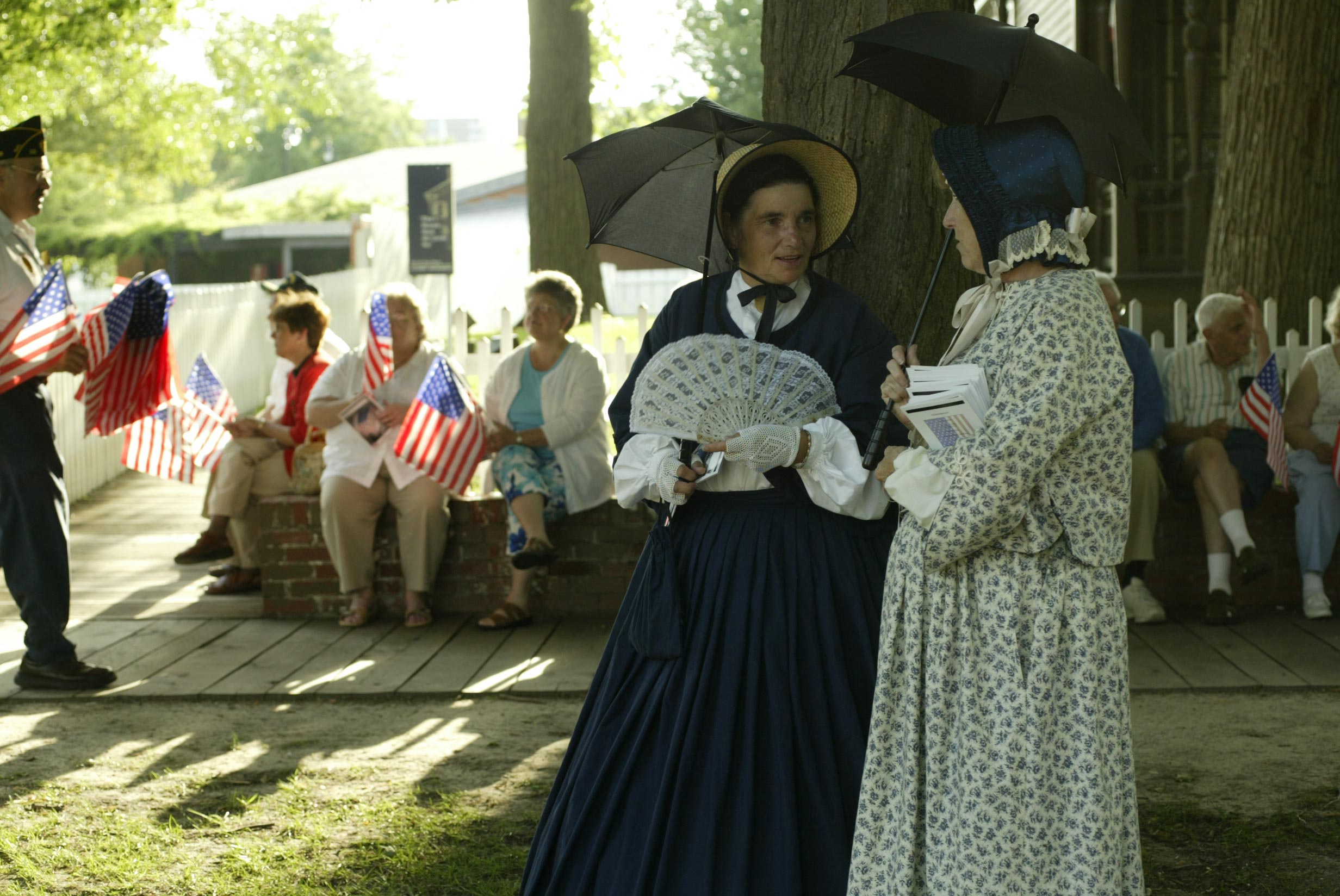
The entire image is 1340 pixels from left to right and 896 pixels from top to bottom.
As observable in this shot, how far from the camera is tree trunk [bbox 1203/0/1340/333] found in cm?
749

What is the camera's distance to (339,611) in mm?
6273

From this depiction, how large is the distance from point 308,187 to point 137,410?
107 ft

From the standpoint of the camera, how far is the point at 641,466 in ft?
10.1

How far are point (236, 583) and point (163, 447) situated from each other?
0.77 m

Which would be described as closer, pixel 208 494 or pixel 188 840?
pixel 188 840

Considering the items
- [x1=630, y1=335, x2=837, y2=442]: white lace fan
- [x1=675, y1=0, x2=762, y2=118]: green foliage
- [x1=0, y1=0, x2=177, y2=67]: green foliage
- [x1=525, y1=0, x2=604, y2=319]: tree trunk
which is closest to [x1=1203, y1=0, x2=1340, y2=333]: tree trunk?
[x1=630, y1=335, x2=837, y2=442]: white lace fan

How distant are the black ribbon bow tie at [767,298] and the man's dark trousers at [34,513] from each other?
3.02m

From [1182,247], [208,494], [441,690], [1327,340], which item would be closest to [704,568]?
[441,690]

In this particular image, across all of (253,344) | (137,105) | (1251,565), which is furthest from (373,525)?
(137,105)

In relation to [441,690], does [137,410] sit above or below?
above

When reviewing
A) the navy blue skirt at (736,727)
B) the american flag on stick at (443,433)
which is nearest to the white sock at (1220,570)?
the american flag on stick at (443,433)

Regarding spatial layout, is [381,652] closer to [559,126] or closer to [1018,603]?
[1018,603]

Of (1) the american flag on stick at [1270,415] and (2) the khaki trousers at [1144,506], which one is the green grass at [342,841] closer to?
(2) the khaki trousers at [1144,506]

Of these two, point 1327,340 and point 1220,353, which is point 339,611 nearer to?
point 1220,353
